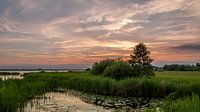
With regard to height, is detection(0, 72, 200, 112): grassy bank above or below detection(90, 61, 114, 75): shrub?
below

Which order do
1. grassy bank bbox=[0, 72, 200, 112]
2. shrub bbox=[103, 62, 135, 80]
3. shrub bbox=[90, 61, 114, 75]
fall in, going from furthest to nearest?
shrub bbox=[90, 61, 114, 75] → shrub bbox=[103, 62, 135, 80] → grassy bank bbox=[0, 72, 200, 112]

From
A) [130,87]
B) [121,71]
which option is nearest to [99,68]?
[121,71]

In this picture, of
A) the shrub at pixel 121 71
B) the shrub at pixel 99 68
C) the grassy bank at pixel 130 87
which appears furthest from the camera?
the shrub at pixel 99 68

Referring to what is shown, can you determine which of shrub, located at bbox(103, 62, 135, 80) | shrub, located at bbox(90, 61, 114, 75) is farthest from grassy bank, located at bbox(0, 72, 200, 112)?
shrub, located at bbox(90, 61, 114, 75)

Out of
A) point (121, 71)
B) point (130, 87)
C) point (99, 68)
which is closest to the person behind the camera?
point (130, 87)

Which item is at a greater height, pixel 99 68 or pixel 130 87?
pixel 99 68

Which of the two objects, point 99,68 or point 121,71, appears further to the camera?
point 99,68

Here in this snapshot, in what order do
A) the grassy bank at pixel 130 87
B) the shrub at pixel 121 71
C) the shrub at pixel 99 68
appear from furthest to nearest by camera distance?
the shrub at pixel 99 68 < the shrub at pixel 121 71 < the grassy bank at pixel 130 87

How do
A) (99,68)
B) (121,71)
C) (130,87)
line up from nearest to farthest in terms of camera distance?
(130,87)
(121,71)
(99,68)

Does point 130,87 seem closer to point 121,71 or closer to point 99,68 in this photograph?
point 121,71

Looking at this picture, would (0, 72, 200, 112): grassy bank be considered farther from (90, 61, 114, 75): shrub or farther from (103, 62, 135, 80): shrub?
(90, 61, 114, 75): shrub

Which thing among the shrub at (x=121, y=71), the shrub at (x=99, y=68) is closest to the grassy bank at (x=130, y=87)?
the shrub at (x=121, y=71)

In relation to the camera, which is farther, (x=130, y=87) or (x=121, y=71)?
(x=121, y=71)

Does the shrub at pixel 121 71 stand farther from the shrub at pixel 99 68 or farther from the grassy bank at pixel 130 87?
the shrub at pixel 99 68
